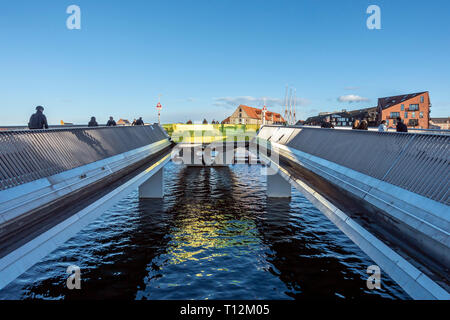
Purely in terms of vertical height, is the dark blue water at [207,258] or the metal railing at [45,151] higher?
the metal railing at [45,151]

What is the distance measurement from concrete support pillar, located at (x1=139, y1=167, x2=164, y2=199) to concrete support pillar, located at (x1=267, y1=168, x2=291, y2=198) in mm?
7183

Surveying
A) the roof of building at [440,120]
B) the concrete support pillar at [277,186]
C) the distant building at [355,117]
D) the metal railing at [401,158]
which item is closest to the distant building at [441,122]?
the roof of building at [440,120]

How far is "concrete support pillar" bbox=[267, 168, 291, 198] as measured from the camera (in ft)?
70.9

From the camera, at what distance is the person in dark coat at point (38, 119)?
12664 mm

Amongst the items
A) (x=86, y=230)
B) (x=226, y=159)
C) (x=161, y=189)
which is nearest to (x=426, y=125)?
(x=226, y=159)

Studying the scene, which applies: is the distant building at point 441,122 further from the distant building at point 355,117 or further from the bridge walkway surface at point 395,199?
the bridge walkway surface at point 395,199

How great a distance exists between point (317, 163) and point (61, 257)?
10547mm

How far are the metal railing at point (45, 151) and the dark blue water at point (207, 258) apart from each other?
3.50m

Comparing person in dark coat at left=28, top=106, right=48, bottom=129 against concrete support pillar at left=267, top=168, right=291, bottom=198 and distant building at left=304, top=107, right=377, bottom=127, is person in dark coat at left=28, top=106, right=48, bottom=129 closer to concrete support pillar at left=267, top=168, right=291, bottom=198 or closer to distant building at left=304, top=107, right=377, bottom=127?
concrete support pillar at left=267, top=168, right=291, bottom=198

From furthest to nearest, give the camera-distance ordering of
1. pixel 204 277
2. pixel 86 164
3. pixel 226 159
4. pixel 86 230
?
pixel 226 159, pixel 86 230, pixel 86 164, pixel 204 277

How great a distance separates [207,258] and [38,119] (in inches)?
335

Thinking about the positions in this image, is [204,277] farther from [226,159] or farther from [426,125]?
[426,125]

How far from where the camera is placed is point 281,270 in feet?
35.5

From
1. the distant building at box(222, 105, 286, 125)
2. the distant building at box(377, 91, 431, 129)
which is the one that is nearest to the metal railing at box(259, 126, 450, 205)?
the distant building at box(377, 91, 431, 129)
